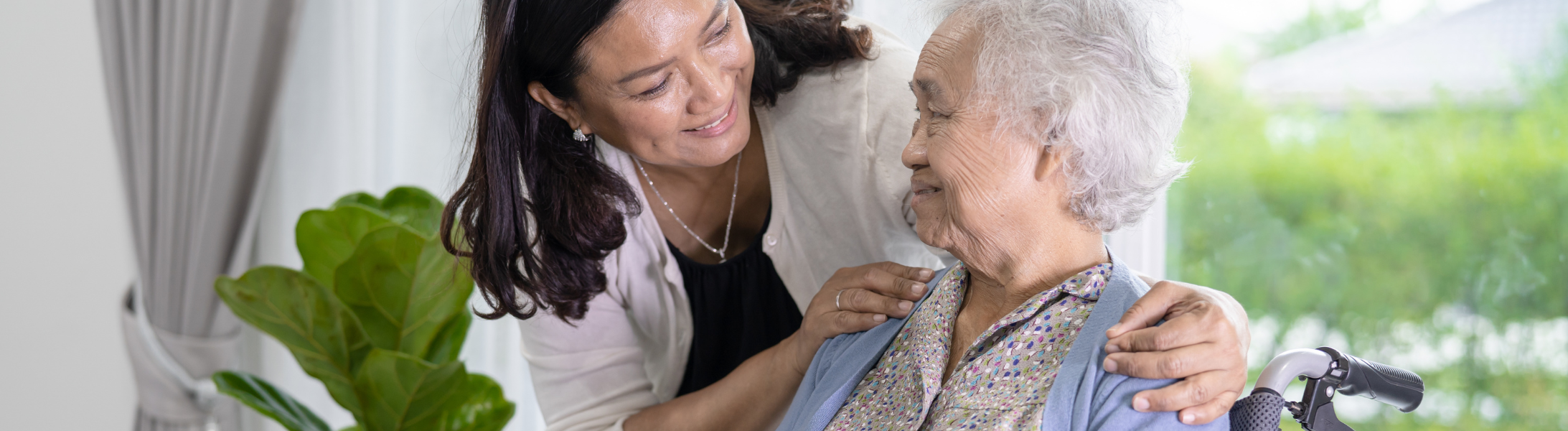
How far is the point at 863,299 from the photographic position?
4.00ft

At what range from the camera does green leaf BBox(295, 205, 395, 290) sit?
173 cm

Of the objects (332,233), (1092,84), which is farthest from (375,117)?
(1092,84)

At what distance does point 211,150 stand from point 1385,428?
277cm

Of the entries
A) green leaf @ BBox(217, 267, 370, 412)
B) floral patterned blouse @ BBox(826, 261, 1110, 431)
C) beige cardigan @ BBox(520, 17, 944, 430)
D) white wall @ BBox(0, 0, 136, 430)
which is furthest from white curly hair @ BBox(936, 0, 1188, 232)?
white wall @ BBox(0, 0, 136, 430)

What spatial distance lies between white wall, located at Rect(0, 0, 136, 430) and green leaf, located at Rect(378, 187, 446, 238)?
99cm

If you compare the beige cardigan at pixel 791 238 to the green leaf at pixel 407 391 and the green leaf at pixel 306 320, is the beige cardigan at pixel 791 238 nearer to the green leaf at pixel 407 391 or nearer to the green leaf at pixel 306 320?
the green leaf at pixel 407 391

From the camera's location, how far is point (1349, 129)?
1907 mm

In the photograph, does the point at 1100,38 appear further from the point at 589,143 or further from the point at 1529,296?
the point at 1529,296

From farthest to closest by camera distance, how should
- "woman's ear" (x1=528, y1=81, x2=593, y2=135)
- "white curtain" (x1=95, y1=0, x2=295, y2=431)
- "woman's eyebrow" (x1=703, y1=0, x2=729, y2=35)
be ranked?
"white curtain" (x1=95, y1=0, x2=295, y2=431)
"woman's ear" (x1=528, y1=81, x2=593, y2=135)
"woman's eyebrow" (x1=703, y1=0, x2=729, y2=35)

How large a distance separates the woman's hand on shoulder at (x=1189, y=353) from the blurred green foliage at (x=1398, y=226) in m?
1.26

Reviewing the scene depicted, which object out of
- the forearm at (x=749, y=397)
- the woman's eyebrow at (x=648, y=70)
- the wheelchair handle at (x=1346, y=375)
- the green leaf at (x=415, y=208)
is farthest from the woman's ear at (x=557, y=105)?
the wheelchair handle at (x=1346, y=375)

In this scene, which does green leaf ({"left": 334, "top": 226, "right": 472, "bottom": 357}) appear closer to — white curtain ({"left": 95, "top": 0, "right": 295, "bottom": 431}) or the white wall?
white curtain ({"left": 95, "top": 0, "right": 295, "bottom": 431})

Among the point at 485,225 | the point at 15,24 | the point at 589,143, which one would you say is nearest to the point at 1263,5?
the point at 589,143

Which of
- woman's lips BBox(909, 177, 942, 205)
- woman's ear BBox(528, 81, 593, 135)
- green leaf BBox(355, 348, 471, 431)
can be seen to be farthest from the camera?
green leaf BBox(355, 348, 471, 431)
